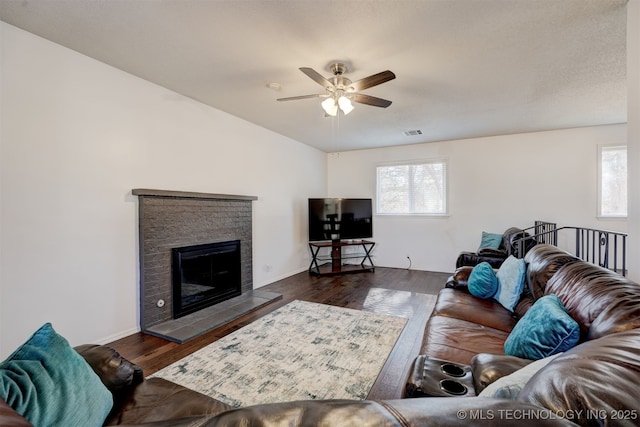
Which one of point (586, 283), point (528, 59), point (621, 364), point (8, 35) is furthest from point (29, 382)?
point (528, 59)

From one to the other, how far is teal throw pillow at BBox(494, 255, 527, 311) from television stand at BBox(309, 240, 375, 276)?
3.09m

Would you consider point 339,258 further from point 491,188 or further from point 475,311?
point 475,311

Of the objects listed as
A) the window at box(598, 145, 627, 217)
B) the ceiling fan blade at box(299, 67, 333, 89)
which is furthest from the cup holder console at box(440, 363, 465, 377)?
the window at box(598, 145, 627, 217)

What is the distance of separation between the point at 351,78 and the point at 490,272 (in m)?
2.34

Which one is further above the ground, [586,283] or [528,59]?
[528,59]

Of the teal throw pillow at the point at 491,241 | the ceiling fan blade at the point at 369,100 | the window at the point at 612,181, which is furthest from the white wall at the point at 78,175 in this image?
the window at the point at 612,181

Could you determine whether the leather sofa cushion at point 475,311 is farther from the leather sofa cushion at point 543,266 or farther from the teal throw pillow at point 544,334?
the teal throw pillow at point 544,334

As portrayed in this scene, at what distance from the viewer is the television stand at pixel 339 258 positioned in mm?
5469

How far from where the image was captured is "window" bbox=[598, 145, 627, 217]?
14.3 feet

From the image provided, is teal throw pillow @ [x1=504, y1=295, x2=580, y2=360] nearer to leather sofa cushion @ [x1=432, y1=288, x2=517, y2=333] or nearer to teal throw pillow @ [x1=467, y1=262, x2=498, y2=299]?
leather sofa cushion @ [x1=432, y1=288, x2=517, y2=333]

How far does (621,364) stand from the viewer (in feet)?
2.32

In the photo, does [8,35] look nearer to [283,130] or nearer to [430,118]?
[283,130]

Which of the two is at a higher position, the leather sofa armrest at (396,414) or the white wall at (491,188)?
the white wall at (491,188)

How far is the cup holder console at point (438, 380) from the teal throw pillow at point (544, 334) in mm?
300
